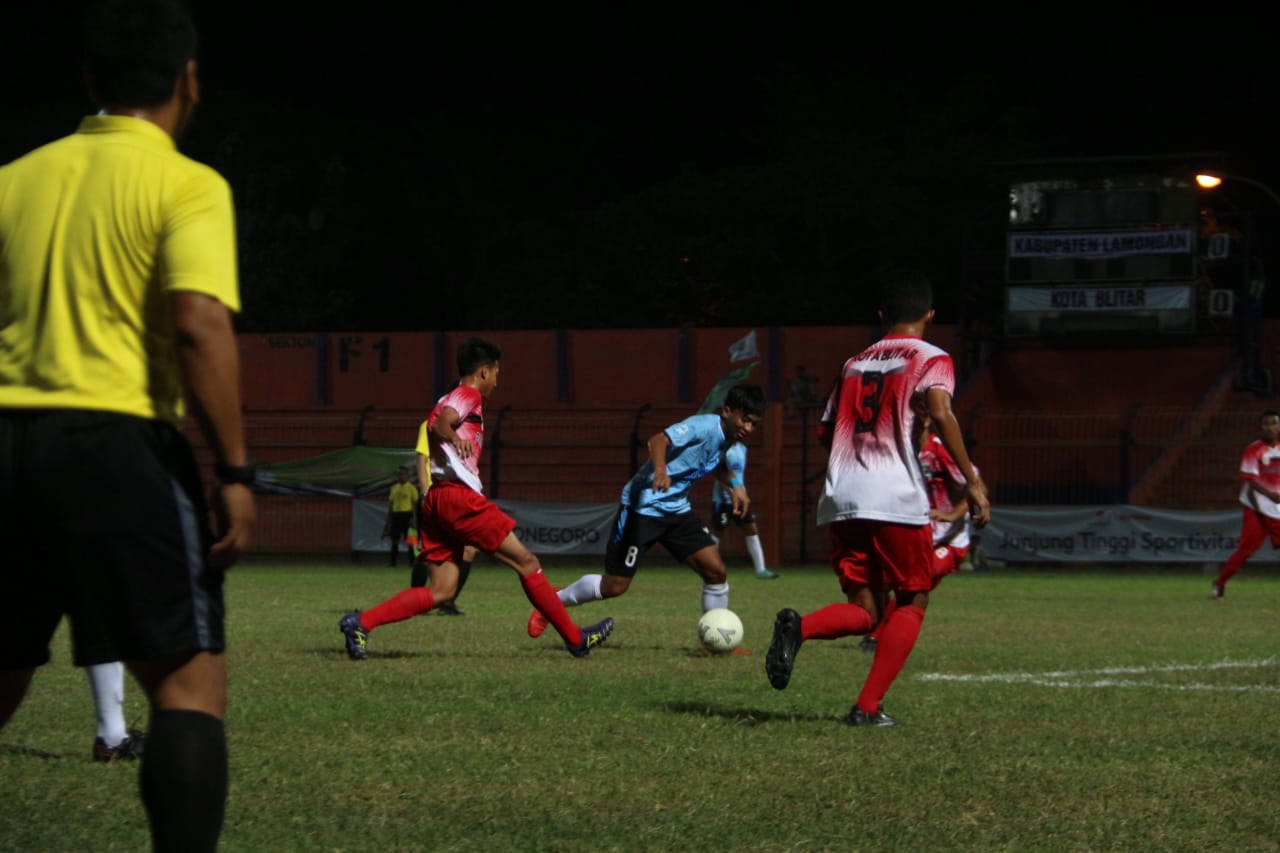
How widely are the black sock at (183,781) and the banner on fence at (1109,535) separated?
2607 cm

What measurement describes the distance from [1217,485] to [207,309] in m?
30.3

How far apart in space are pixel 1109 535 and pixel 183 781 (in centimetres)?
2675

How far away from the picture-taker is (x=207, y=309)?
12.0ft

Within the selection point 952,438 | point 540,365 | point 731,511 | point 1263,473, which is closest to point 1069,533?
point 731,511

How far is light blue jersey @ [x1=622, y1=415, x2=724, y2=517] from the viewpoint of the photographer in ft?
41.8

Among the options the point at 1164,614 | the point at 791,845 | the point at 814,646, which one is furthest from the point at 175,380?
the point at 1164,614

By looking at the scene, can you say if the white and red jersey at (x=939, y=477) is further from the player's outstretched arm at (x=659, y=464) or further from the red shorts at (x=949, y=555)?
the player's outstretched arm at (x=659, y=464)

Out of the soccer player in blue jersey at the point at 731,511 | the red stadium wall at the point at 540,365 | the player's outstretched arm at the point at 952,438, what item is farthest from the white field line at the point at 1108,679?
the red stadium wall at the point at 540,365

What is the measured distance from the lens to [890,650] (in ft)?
26.3

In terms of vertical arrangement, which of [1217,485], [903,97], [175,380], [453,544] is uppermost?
[903,97]

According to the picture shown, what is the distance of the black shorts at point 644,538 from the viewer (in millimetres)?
12906

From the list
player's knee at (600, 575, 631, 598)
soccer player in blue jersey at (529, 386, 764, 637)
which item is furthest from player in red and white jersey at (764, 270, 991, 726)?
player's knee at (600, 575, 631, 598)

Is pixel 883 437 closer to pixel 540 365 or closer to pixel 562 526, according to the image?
pixel 562 526

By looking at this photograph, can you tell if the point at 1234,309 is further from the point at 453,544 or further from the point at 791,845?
the point at 791,845
